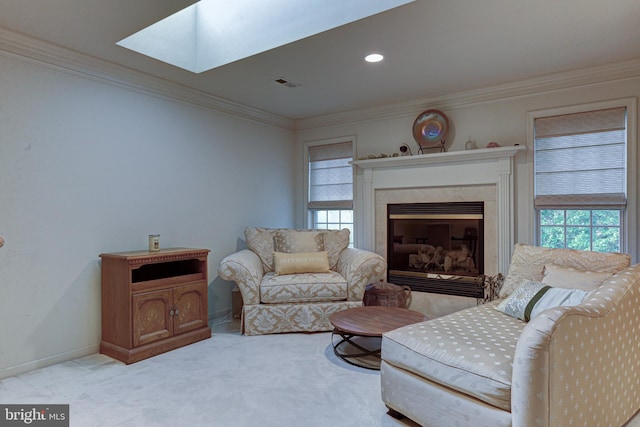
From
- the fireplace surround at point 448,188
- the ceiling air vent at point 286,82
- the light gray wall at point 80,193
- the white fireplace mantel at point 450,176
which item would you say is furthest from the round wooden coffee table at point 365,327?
the ceiling air vent at point 286,82

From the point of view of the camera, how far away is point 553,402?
1454 millimetres

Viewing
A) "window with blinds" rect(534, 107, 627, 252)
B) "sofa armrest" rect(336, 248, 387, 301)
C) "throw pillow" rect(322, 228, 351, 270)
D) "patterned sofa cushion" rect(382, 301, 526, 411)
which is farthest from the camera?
"throw pillow" rect(322, 228, 351, 270)

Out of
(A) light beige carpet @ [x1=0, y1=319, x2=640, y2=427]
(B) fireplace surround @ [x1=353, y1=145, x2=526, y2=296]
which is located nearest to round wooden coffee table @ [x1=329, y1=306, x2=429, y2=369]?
(A) light beige carpet @ [x1=0, y1=319, x2=640, y2=427]

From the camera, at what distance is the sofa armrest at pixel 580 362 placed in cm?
144

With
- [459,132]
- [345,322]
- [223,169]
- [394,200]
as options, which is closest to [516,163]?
[459,132]

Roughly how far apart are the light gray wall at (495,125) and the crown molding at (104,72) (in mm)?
1487

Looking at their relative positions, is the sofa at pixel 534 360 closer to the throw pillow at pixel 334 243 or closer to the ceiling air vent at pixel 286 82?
the throw pillow at pixel 334 243

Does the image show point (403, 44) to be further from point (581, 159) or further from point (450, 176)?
point (581, 159)

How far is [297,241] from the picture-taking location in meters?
4.14

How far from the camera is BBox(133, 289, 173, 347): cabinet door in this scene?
2.90 m

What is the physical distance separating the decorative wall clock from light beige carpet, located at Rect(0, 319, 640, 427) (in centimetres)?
244

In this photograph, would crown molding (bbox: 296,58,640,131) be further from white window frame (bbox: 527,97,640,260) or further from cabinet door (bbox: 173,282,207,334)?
cabinet door (bbox: 173,282,207,334)

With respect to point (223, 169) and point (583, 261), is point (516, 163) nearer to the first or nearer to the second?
point (583, 261)

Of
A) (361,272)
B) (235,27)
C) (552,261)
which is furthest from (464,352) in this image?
(235,27)
